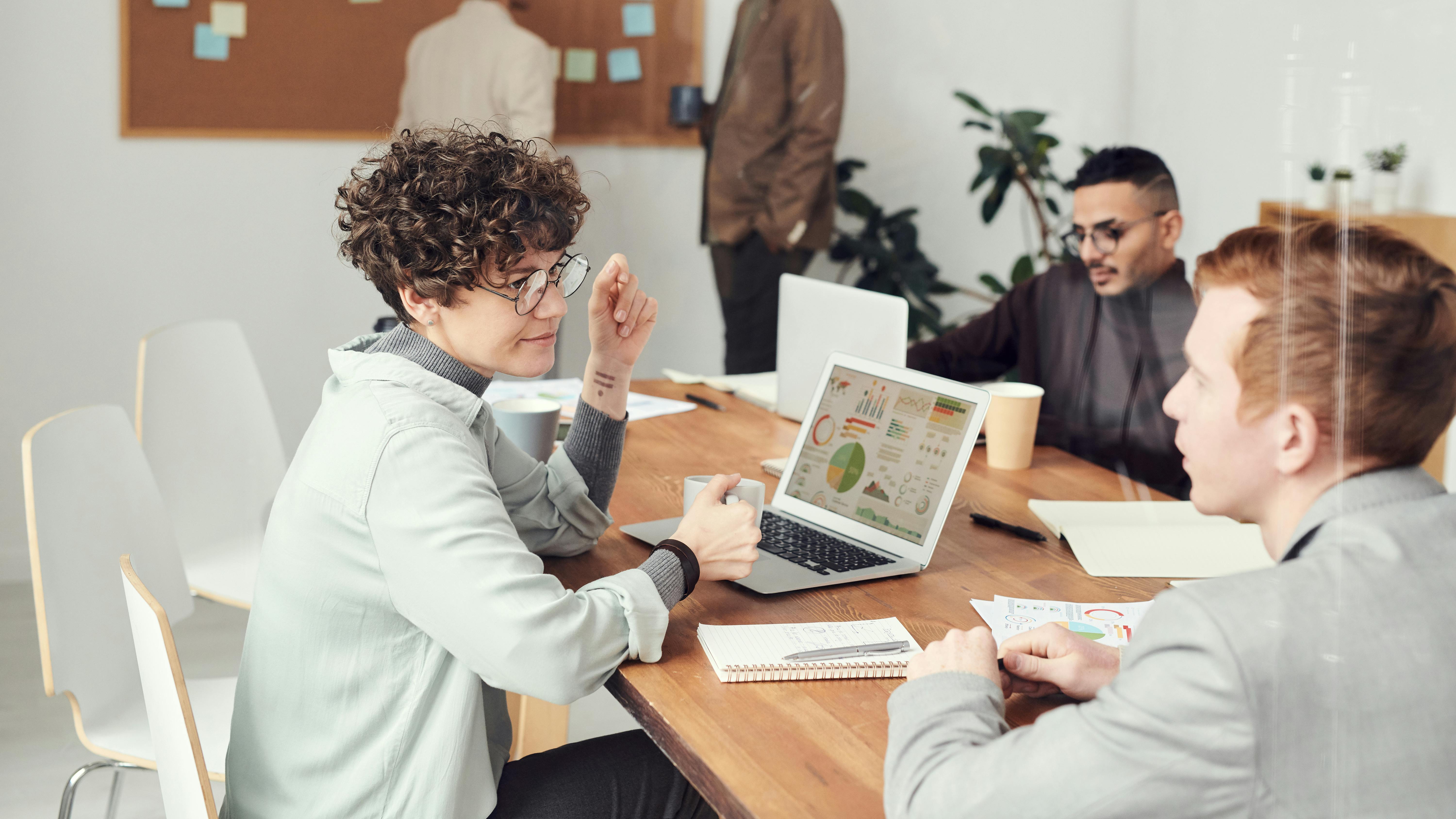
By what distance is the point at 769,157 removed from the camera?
3.63 metres

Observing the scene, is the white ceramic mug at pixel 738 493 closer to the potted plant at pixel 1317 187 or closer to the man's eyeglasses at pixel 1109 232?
the potted plant at pixel 1317 187

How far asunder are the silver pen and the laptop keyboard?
214 mm

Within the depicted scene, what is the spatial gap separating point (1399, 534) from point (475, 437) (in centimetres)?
81

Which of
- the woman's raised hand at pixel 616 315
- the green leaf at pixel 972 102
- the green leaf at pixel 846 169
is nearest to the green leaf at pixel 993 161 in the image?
the green leaf at pixel 972 102

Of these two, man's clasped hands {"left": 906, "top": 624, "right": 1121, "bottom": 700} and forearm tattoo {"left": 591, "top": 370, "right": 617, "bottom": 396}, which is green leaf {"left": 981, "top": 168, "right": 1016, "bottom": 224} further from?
man's clasped hands {"left": 906, "top": 624, "right": 1121, "bottom": 700}

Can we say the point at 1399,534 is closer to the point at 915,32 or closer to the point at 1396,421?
the point at 1396,421

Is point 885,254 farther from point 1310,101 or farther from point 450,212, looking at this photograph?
point 1310,101

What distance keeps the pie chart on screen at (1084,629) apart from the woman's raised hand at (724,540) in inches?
12.2

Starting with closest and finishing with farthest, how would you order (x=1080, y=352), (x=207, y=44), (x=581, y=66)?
1. (x=1080, y=352)
2. (x=207, y=44)
3. (x=581, y=66)

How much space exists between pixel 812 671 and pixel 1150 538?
59cm


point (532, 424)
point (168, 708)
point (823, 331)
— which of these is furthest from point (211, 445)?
point (168, 708)

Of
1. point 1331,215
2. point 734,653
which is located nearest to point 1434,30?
point 1331,215

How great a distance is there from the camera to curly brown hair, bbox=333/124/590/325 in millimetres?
1139

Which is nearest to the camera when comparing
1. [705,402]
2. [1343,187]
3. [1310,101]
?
[1343,187]
